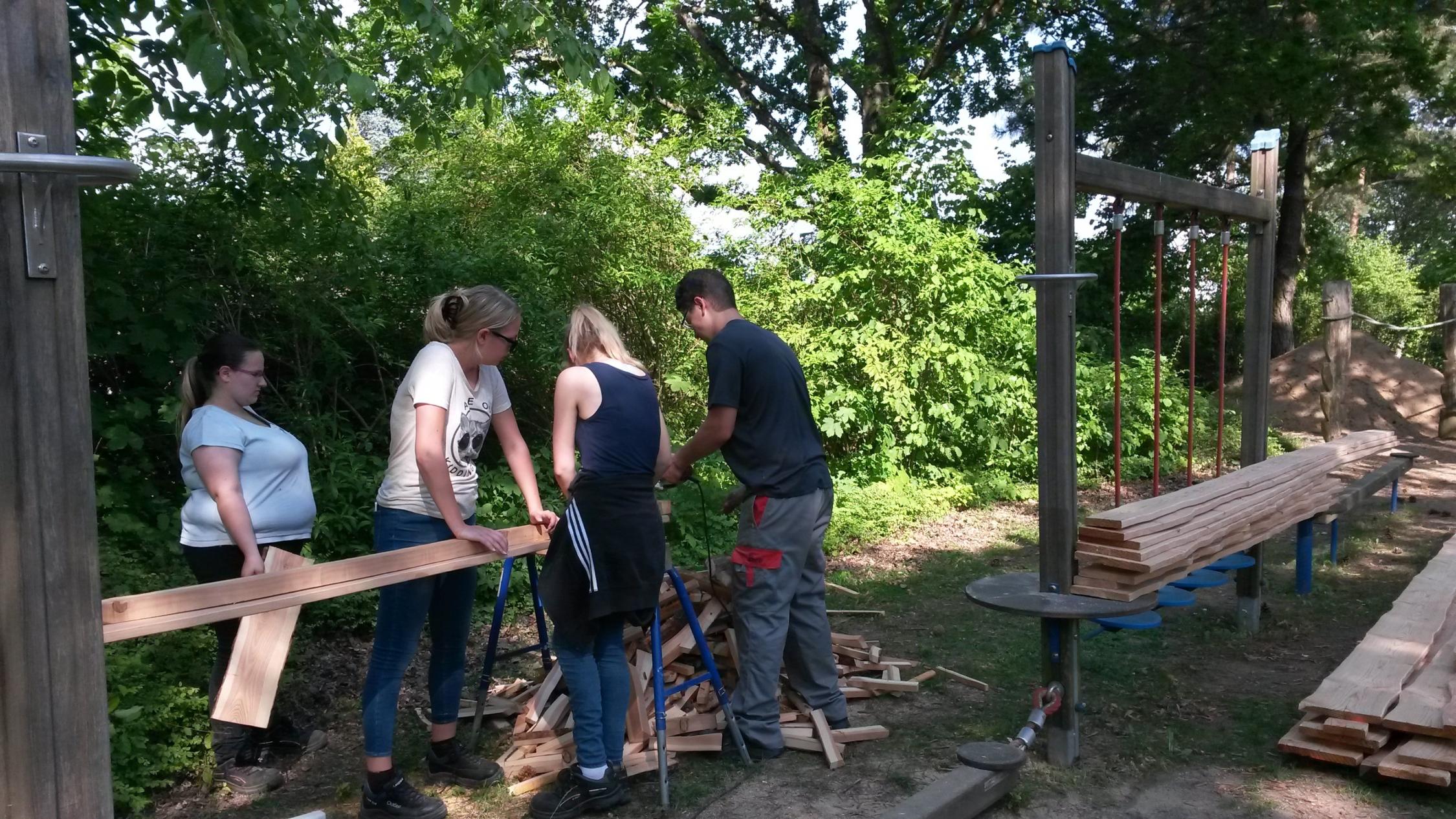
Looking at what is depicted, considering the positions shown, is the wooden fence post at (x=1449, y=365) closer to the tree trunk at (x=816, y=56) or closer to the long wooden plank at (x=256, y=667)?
the tree trunk at (x=816, y=56)

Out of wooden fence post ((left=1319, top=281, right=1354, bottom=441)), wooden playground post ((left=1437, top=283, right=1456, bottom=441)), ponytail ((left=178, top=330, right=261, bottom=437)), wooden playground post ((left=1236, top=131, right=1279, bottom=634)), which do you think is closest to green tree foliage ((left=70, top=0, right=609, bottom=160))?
ponytail ((left=178, top=330, right=261, bottom=437))

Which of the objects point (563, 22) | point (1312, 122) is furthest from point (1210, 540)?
point (1312, 122)

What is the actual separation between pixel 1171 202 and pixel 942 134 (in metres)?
7.32

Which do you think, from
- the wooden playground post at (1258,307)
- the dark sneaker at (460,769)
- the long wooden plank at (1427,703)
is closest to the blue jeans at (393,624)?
the dark sneaker at (460,769)

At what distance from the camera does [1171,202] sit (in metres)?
4.94

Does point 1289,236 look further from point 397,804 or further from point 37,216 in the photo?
point 37,216

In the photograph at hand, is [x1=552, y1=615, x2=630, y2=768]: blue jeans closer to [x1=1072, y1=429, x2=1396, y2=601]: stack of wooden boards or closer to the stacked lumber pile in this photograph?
the stacked lumber pile

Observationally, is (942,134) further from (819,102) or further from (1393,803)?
(1393,803)

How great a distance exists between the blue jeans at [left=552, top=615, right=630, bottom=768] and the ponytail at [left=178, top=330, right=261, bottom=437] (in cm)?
166

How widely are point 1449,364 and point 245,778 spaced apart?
14309mm

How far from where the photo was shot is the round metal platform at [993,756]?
3.76 metres

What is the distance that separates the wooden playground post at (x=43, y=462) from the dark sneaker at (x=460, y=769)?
7.27 feet

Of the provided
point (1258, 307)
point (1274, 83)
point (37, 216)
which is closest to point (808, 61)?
point (1274, 83)

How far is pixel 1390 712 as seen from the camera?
4062 millimetres
